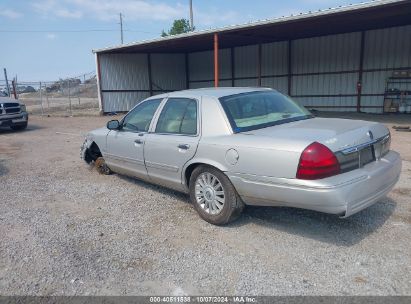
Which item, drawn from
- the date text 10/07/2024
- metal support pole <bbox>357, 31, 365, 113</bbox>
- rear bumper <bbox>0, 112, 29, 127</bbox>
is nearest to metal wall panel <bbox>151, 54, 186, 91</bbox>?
rear bumper <bbox>0, 112, 29, 127</bbox>

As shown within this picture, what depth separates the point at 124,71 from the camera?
2172 cm

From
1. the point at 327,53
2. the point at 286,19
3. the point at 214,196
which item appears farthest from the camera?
the point at 327,53

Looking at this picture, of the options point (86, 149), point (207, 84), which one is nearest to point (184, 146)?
point (86, 149)

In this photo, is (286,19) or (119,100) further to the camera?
(119,100)

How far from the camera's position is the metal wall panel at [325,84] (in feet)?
58.2

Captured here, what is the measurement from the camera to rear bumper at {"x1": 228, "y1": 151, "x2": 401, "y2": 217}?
3.14 metres

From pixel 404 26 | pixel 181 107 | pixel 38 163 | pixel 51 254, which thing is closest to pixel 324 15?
pixel 404 26

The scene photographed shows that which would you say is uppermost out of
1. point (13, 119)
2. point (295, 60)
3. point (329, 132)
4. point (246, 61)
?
point (246, 61)

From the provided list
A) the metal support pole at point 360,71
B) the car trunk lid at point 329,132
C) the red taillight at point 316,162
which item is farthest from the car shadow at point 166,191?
the metal support pole at point 360,71

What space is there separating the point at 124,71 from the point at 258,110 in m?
18.9

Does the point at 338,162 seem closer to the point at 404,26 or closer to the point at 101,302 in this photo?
the point at 101,302

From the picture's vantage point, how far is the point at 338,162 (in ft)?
10.6

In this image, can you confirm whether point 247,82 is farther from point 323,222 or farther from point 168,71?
point 323,222

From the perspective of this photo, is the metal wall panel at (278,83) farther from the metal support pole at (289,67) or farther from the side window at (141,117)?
the side window at (141,117)
